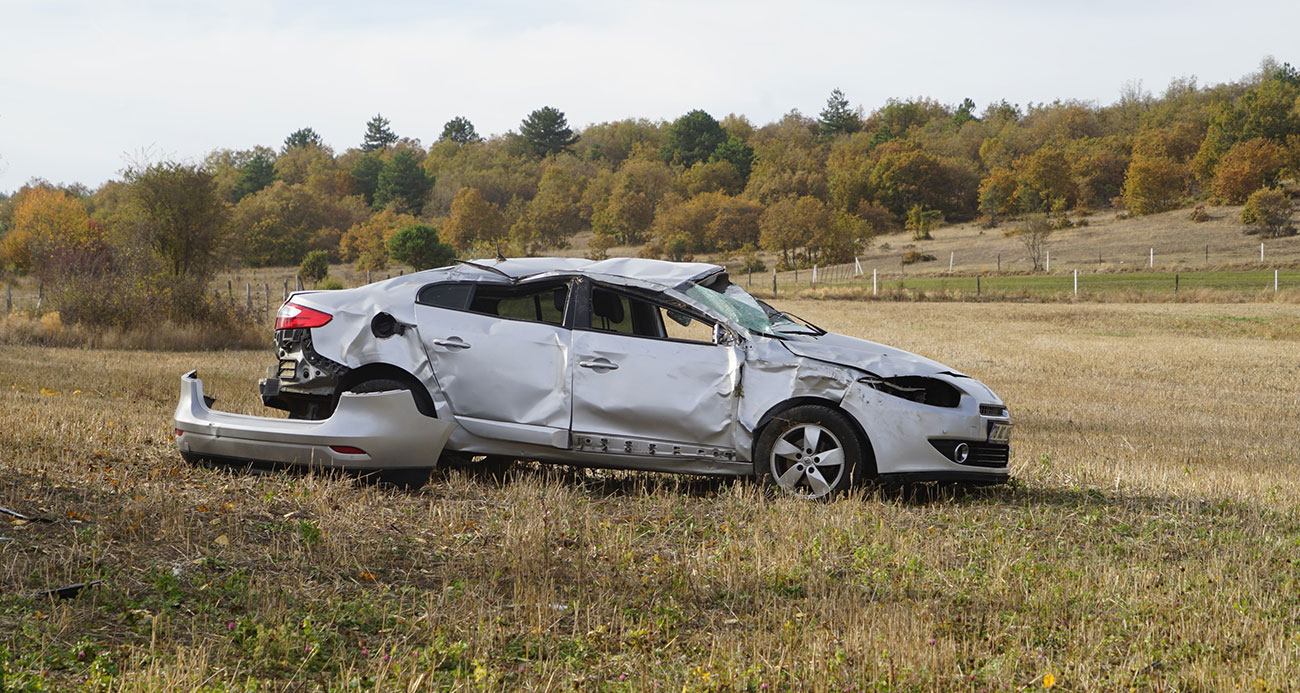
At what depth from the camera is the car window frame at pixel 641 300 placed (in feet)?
24.0

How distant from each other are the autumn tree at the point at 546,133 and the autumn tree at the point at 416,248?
251ft

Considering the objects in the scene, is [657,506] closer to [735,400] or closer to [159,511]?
[735,400]

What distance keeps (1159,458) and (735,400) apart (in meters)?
5.28

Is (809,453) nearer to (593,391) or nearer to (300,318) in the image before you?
(593,391)

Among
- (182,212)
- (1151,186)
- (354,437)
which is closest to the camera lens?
(354,437)

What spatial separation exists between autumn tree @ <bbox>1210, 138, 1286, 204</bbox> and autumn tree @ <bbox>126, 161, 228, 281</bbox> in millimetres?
86794

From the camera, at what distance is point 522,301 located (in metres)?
7.71

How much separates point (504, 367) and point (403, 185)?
448ft

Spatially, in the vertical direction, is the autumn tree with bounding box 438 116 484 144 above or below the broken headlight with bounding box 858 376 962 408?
above

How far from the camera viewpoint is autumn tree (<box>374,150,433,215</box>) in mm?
137875

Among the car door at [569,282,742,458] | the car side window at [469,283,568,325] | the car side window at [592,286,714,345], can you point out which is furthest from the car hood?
the car side window at [469,283,568,325]

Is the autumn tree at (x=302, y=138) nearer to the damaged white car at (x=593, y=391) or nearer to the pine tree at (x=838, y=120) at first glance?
the pine tree at (x=838, y=120)

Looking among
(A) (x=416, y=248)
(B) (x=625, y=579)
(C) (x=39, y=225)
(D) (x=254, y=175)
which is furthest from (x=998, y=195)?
(B) (x=625, y=579)

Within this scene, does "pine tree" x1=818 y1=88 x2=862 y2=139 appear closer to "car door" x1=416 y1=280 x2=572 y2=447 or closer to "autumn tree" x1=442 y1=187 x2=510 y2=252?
"autumn tree" x1=442 y1=187 x2=510 y2=252
